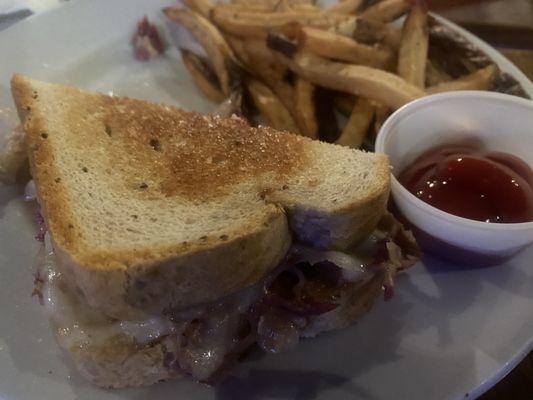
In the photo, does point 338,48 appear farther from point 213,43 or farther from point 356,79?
point 213,43

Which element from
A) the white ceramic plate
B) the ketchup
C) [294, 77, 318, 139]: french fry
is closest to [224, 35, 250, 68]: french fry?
[294, 77, 318, 139]: french fry

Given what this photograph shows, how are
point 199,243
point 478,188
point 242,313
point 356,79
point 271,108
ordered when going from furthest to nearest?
point 271,108, point 356,79, point 478,188, point 242,313, point 199,243

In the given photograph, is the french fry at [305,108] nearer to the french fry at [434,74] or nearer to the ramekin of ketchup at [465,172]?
the ramekin of ketchup at [465,172]

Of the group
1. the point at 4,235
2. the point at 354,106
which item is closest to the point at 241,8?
the point at 354,106

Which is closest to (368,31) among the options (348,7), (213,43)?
(348,7)

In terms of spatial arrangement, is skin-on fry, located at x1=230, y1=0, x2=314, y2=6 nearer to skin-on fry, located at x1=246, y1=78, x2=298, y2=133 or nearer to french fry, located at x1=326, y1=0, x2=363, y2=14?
french fry, located at x1=326, y1=0, x2=363, y2=14

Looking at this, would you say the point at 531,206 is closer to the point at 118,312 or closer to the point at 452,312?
the point at 452,312

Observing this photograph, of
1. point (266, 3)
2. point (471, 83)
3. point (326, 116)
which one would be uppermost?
point (266, 3)
